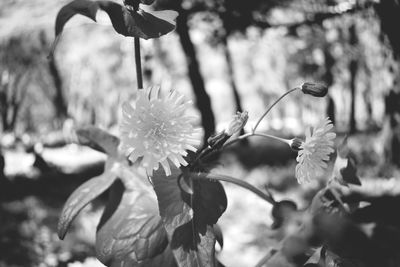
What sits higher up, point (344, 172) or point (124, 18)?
point (124, 18)

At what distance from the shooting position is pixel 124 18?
596 millimetres

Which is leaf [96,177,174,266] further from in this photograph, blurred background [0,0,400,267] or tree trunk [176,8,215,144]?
tree trunk [176,8,215,144]

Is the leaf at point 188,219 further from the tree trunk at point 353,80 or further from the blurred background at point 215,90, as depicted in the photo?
the tree trunk at point 353,80

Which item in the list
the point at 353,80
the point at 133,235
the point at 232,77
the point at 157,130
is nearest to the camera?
the point at 157,130

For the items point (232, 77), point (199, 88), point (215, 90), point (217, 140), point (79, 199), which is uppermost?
point (217, 140)

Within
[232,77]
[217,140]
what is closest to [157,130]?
[217,140]

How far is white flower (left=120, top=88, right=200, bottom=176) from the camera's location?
54 centimetres

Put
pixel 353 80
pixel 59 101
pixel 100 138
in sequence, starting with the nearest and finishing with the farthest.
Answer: pixel 100 138 → pixel 353 80 → pixel 59 101

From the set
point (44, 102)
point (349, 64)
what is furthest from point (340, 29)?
point (44, 102)

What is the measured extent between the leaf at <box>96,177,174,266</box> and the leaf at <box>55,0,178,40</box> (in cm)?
31

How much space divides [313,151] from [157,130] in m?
0.23

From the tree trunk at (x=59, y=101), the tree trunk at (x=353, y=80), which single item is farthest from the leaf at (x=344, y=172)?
the tree trunk at (x=59, y=101)

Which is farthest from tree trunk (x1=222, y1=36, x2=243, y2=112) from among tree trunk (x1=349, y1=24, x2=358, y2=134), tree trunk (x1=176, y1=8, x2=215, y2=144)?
tree trunk (x1=349, y1=24, x2=358, y2=134)

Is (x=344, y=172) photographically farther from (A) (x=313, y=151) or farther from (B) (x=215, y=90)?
(B) (x=215, y=90)
